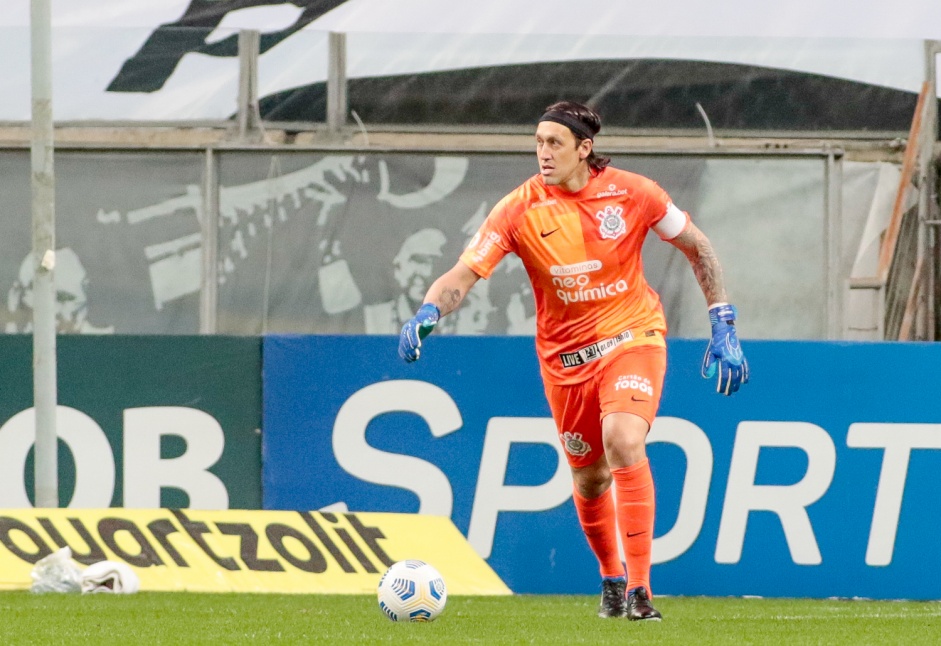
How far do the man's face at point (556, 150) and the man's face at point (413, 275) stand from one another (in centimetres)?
344

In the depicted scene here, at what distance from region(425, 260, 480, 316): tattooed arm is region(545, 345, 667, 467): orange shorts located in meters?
0.63

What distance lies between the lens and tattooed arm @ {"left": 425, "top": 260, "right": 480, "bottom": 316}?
265 inches

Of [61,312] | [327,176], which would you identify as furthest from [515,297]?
[61,312]

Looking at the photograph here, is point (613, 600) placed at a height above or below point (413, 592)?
below

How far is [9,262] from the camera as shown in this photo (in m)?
10.2

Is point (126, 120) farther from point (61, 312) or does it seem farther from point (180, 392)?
point (180, 392)

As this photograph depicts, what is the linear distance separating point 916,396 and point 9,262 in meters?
5.33

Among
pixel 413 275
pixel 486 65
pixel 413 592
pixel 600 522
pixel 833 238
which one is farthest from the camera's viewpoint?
pixel 486 65

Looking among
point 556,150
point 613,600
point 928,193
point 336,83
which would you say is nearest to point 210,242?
point 336,83

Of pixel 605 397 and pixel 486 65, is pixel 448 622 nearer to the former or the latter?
pixel 605 397

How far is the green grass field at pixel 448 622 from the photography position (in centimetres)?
573

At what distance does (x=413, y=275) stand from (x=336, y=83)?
1473mm

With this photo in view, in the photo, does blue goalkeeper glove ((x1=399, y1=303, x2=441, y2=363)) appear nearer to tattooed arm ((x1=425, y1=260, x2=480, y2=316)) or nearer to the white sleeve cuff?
tattooed arm ((x1=425, y1=260, x2=480, y2=316))

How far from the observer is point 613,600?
22.6 ft
